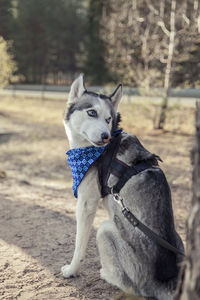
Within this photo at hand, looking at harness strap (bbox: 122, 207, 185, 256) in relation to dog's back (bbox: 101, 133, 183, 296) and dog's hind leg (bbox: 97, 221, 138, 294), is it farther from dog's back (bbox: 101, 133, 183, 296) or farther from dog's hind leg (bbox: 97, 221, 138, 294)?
dog's hind leg (bbox: 97, 221, 138, 294)

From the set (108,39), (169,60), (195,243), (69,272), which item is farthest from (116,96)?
(108,39)

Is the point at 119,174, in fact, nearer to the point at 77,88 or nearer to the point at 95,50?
the point at 77,88

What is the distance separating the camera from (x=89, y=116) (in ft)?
11.9

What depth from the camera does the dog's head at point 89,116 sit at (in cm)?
349

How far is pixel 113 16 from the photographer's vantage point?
16.2 metres

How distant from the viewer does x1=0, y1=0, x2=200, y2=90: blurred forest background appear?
46.8 ft

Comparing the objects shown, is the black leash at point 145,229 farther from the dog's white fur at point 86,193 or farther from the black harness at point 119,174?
the dog's white fur at point 86,193

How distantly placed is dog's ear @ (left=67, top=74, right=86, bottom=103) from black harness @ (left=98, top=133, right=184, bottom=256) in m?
0.67

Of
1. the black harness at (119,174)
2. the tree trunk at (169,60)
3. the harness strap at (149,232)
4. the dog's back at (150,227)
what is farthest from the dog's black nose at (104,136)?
the tree trunk at (169,60)

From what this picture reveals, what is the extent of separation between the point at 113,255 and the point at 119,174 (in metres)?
0.75

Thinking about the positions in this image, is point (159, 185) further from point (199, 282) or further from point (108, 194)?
point (199, 282)

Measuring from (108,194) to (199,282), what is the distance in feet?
5.26

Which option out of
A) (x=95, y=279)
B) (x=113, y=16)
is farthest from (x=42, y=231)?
(x=113, y=16)

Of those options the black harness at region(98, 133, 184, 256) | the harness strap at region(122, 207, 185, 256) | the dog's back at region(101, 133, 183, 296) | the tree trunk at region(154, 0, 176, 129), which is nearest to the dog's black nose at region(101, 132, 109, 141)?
the black harness at region(98, 133, 184, 256)
